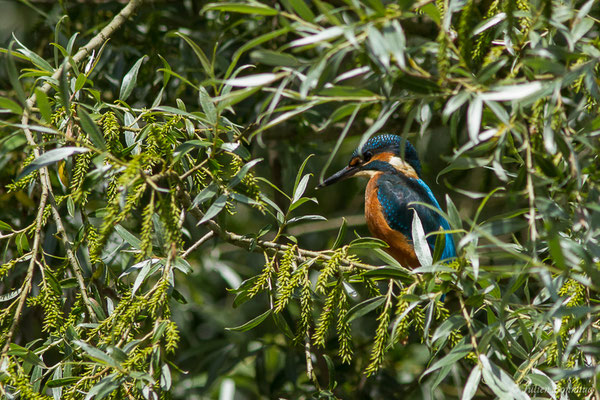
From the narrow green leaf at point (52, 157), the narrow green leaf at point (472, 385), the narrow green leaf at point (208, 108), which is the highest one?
the narrow green leaf at point (52, 157)

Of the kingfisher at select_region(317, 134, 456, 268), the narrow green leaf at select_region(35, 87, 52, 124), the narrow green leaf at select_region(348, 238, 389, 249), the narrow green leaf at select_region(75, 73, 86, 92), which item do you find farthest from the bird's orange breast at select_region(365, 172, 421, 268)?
the narrow green leaf at select_region(35, 87, 52, 124)

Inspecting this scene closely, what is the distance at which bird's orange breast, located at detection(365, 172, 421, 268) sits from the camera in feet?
9.09

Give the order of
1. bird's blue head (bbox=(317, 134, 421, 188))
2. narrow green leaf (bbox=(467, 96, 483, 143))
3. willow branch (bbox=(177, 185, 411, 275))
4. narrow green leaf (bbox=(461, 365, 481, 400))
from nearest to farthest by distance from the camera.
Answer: narrow green leaf (bbox=(467, 96, 483, 143))
narrow green leaf (bbox=(461, 365, 481, 400))
willow branch (bbox=(177, 185, 411, 275))
bird's blue head (bbox=(317, 134, 421, 188))

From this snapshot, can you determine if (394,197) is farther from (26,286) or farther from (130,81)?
(26,286)

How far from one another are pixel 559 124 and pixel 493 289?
512mm

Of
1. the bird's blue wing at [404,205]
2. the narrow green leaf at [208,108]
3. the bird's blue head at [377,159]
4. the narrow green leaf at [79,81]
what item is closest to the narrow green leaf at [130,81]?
the narrow green leaf at [79,81]

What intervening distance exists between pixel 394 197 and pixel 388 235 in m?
0.18

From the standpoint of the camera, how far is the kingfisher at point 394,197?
2777 mm

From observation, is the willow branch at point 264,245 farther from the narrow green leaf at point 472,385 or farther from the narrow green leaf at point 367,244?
the narrow green leaf at point 472,385

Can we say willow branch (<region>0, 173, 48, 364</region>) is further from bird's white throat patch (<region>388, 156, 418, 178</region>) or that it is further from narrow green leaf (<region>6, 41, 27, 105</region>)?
bird's white throat patch (<region>388, 156, 418, 178</region>)

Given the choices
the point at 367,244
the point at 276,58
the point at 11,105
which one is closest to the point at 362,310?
the point at 367,244

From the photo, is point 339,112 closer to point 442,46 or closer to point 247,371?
point 442,46

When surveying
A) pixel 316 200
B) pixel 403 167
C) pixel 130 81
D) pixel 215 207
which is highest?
pixel 130 81

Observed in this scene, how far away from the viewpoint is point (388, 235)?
9.16 feet
